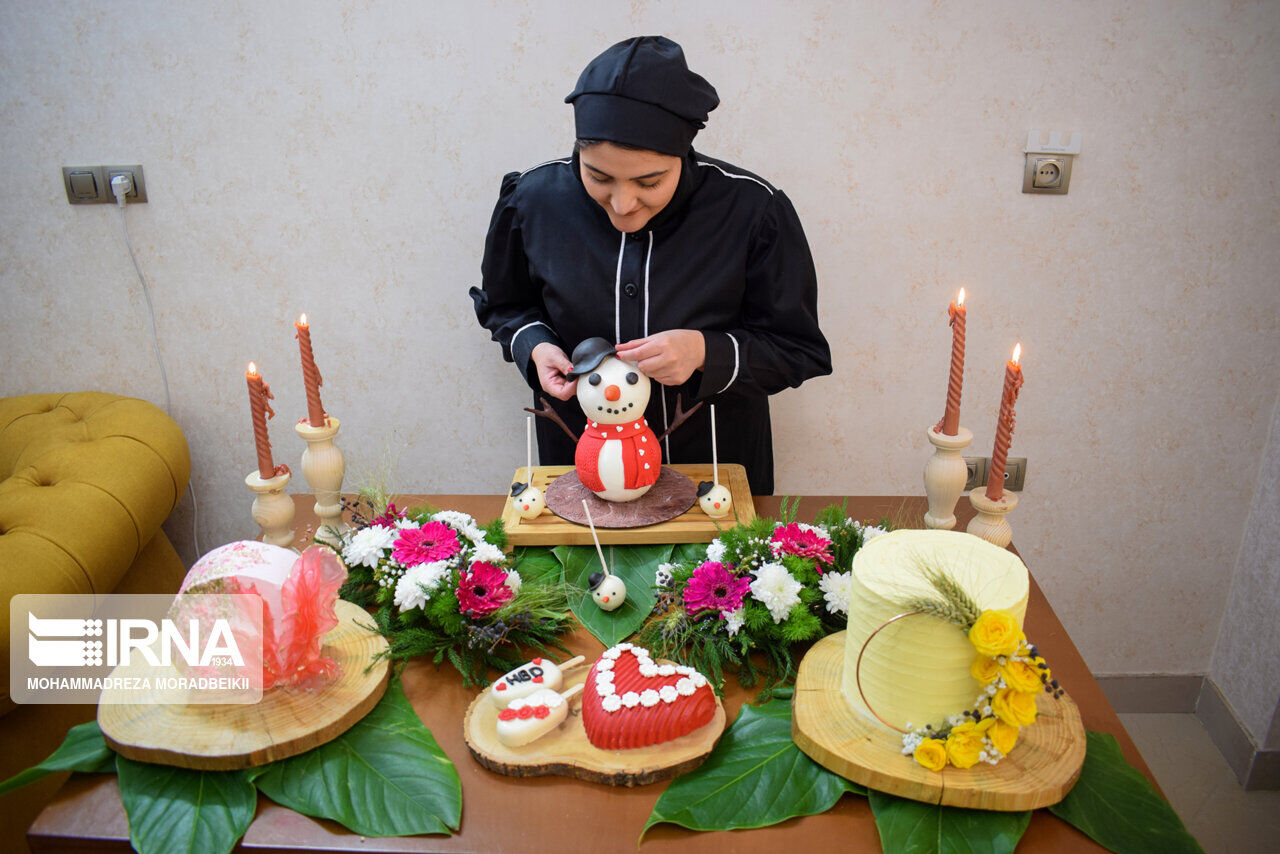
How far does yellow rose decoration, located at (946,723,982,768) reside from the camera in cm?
91

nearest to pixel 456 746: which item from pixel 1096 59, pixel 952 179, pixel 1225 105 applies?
pixel 952 179

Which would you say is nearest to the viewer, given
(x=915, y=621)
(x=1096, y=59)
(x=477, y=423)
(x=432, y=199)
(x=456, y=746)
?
(x=915, y=621)

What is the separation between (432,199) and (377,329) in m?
0.36

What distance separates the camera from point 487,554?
1253 millimetres

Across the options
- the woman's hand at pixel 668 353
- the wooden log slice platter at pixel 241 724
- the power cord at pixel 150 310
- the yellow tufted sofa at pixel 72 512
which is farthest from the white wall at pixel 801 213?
the wooden log slice platter at pixel 241 724

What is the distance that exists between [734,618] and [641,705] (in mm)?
213

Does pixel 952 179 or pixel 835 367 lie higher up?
pixel 952 179

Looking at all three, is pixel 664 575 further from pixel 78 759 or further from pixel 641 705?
pixel 78 759

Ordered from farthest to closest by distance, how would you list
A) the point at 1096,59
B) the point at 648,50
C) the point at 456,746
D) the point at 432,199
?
the point at 432,199 < the point at 1096,59 < the point at 648,50 < the point at 456,746

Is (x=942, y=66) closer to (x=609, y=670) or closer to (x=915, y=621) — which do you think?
(x=915, y=621)

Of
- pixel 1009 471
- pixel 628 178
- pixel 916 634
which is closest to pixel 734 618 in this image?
pixel 916 634

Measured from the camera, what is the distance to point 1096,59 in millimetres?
1812

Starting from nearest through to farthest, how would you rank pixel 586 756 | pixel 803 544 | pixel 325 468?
1. pixel 586 756
2. pixel 803 544
3. pixel 325 468

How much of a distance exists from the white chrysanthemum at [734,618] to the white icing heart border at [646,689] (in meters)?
0.10
